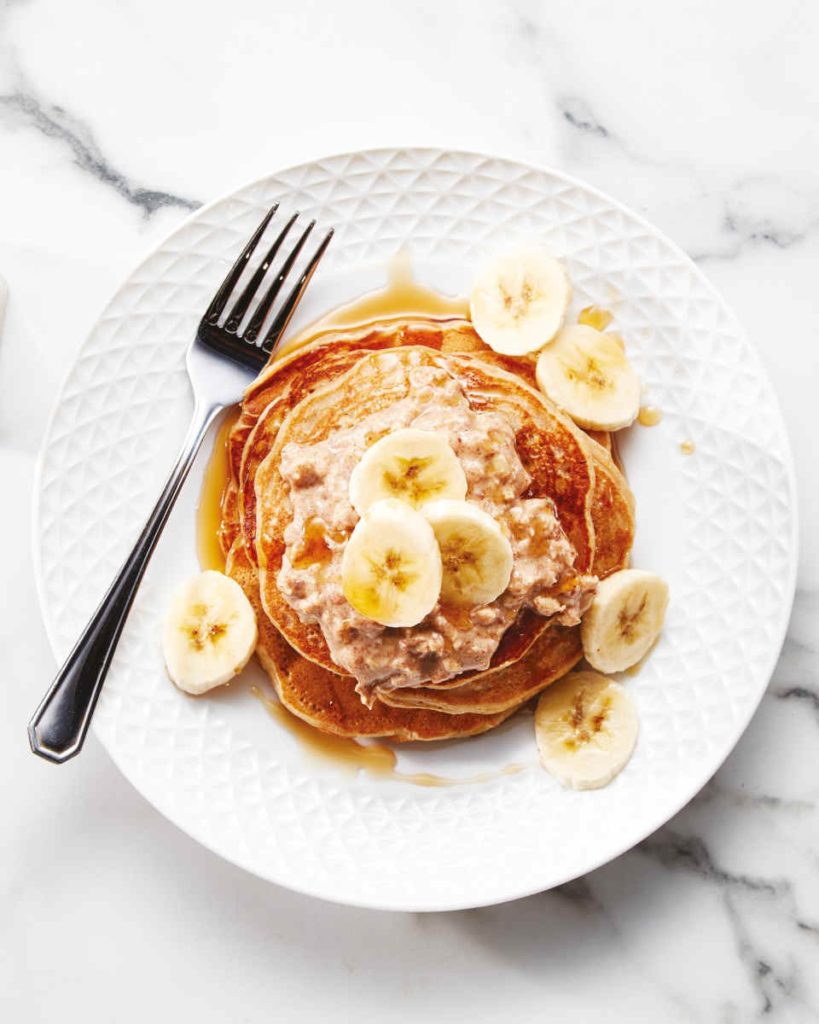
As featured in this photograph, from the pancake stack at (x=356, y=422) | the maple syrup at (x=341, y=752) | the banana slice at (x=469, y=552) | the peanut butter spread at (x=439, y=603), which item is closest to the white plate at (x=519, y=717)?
the maple syrup at (x=341, y=752)

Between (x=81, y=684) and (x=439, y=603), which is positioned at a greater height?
(x=439, y=603)

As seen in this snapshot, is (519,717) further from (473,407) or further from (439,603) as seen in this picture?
(473,407)

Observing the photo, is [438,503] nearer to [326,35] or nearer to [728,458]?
[728,458]

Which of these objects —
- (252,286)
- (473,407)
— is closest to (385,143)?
(252,286)

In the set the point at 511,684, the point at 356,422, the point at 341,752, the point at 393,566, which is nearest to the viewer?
the point at 393,566

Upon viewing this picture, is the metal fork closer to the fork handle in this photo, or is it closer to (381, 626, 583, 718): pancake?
the fork handle

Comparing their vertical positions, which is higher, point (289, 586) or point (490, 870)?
point (289, 586)

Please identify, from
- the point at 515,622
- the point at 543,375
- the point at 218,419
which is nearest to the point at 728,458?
the point at 543,375

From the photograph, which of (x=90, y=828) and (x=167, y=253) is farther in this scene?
(x=90, y=828)
